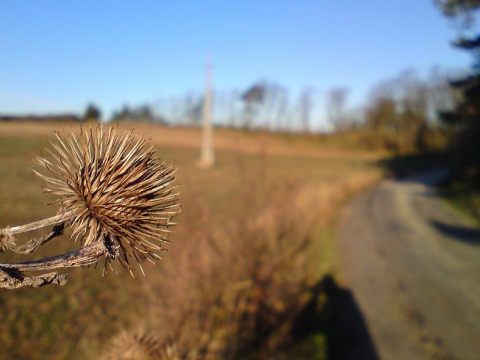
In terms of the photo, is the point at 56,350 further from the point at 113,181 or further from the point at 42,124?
the point at 113,181

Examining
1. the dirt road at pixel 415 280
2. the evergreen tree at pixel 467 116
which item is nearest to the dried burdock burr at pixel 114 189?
the dirt road at pixel 415 280

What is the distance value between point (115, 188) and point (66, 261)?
309mm

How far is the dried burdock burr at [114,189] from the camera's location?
1.13m

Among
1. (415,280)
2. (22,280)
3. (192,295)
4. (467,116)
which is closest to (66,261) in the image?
(22,280)

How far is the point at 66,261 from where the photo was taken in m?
0.89

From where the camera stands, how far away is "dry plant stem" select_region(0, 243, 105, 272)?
2.78 feet

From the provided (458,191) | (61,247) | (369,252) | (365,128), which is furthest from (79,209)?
(365,128)

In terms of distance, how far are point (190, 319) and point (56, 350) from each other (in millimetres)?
2237

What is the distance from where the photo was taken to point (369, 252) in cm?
1357

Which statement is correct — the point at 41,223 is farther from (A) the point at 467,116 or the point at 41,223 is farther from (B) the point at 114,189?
(A) the point at 467,116

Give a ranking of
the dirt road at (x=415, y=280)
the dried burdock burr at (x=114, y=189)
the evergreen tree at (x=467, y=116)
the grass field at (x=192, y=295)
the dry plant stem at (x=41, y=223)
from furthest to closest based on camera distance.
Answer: the evergreen tree at (x=467, y=116) → the dirt road at (x=415, y=280) → the grass field at (x=192, y=295) → the dried burdock burr at (x=114, y=189) → the dry plant stem at (x=41, y=223)

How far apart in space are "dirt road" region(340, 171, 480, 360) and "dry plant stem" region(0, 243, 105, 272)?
7107 mm

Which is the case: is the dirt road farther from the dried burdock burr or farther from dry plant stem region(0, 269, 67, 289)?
dry plant stem region(0, 269, 67, 289)

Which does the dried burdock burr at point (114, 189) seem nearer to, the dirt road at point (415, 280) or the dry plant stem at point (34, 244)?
the dry plant stem at point (34, 244)
